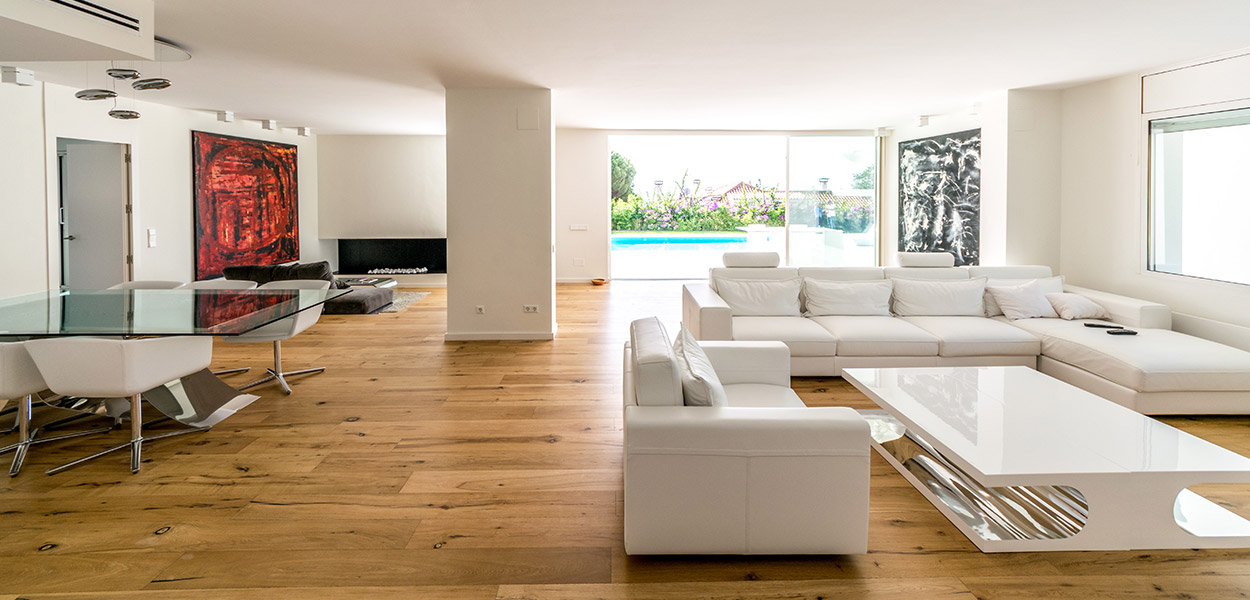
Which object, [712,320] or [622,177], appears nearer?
[712,320]

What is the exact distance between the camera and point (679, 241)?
51.8 feet

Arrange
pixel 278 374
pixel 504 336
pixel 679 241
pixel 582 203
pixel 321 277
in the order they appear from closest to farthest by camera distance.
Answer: pixel 278 374
pixel 504 336
pixel 321 277
pixel 582 203
pixel 679 241

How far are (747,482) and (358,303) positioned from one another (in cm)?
725

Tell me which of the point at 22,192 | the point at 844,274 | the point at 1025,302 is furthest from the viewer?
the point at 22,192

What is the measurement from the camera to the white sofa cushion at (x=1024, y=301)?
5.64 meters

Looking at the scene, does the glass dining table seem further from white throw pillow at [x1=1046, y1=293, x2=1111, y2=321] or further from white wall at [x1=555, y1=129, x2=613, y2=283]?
white wall at [x1=555, y1=129, x2=613, y2=283]

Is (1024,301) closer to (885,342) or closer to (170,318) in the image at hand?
(885,342)

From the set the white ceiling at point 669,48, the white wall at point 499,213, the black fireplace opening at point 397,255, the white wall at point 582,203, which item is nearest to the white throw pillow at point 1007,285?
the white ceiling at point 669,48

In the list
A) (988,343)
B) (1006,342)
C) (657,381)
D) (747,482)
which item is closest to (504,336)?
(988,343)

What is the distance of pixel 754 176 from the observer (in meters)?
15.8

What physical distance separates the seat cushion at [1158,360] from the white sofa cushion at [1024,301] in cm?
68

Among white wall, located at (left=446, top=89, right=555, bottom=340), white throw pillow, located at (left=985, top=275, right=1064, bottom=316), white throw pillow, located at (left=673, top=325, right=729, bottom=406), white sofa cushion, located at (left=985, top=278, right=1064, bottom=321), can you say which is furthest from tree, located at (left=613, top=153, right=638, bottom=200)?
white throw pillow, located at (left=673, top=325, right=729, bottom=406)

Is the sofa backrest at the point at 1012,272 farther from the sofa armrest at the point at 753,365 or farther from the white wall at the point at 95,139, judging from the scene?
the white wall at the point at 95,139

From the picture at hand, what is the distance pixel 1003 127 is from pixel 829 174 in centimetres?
447
